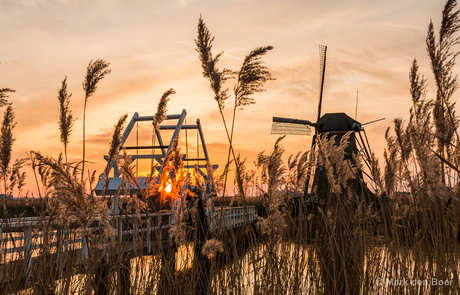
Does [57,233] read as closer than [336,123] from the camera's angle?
Yes

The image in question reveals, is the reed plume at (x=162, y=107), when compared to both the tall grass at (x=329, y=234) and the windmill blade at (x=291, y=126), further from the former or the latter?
the windmill blade at (x=291, y=126)

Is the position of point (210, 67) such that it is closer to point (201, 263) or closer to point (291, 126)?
point (201, 263)

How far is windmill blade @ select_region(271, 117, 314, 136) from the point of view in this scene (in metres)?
26.8

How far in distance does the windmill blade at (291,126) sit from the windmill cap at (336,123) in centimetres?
159

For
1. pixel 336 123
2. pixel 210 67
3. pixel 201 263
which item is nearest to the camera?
pixel 210 67

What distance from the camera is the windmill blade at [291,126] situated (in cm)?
2675

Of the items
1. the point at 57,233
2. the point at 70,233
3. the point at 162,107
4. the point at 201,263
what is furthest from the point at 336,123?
the point at 57,233

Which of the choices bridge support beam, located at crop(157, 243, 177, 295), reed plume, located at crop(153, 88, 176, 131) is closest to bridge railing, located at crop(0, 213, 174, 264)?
bridge support beam, located at crop(157, 243, 177, 295)

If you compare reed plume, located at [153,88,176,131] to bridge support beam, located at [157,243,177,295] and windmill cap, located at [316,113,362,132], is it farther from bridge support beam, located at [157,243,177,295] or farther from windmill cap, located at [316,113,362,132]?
windmill cap, located at [316,113,362,132]

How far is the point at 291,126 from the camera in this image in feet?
88.8

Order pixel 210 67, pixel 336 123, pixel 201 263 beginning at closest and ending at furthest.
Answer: pixel 210 67, pixel 201 263, pixel 336 123

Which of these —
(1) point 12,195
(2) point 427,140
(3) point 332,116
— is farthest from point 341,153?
(3) point 332,116

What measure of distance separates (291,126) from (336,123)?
3477mm

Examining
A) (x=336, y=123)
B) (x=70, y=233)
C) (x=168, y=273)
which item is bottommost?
(x=168, y=273)
